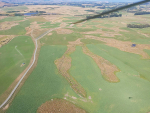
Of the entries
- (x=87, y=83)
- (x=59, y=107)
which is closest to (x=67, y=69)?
(x=87, y=83)

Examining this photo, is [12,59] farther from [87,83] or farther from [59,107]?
[87,83]

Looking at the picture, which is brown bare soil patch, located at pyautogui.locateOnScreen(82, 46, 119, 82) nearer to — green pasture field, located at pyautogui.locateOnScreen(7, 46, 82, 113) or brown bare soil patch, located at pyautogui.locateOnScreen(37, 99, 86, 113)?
green pasture field, located at pyautogui.locateOnScreen(7, 46, 82, 113)

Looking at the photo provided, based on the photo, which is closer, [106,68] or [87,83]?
[87,83]

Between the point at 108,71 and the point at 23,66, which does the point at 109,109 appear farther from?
the point at 23,66

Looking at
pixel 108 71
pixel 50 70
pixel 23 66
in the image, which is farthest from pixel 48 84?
pixel 108 71

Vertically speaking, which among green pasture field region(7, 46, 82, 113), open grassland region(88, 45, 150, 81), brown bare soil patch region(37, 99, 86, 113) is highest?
open grassland region(88, 45, 150, 81)

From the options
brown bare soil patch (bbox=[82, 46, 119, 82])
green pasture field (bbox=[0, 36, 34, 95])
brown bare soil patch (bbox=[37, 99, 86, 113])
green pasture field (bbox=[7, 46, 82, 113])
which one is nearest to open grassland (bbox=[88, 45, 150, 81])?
brown bare soil patch (bbox=[82, 46, 119, 82])
